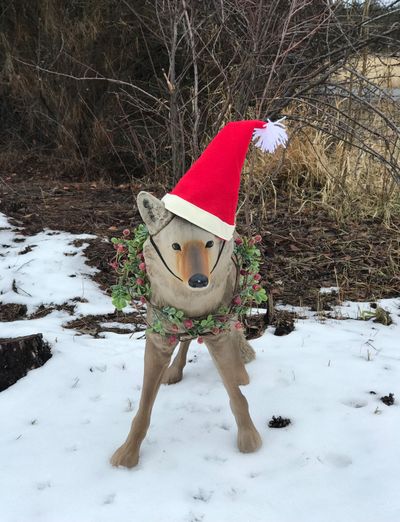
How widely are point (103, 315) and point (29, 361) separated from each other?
77 centimetres

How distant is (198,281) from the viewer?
4.53ft

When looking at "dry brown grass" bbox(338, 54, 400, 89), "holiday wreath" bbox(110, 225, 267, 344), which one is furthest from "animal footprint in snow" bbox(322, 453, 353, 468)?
"dry brown grass" bbox(338, 54, 400, 89)

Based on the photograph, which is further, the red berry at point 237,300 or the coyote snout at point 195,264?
the red berry at point 237,300

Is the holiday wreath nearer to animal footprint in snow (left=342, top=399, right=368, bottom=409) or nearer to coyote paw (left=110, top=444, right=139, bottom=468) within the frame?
coyote paw (left=110, top=444, right=139, bottom=468)

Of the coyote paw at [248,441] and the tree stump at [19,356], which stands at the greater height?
the tree stump at [19,356]

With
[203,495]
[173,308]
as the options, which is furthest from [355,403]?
[173,308]

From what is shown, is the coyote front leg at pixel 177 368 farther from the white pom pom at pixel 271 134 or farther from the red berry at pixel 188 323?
the white pom pom at pixel 271 134

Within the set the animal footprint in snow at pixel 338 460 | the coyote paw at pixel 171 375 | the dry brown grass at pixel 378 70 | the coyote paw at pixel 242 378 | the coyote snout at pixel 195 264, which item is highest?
the dry brown grass at pixel 378 70

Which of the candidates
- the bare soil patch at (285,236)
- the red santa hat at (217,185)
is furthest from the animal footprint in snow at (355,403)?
the bare soil patch at (285,236)

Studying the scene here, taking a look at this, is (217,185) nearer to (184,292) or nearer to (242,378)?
(184,292)

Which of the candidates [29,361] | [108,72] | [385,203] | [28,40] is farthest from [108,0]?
[29,361]

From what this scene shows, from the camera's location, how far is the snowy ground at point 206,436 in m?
1.54

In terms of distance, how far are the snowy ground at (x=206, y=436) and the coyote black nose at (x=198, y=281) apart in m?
0.73

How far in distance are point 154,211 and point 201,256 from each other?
8.5 inches
